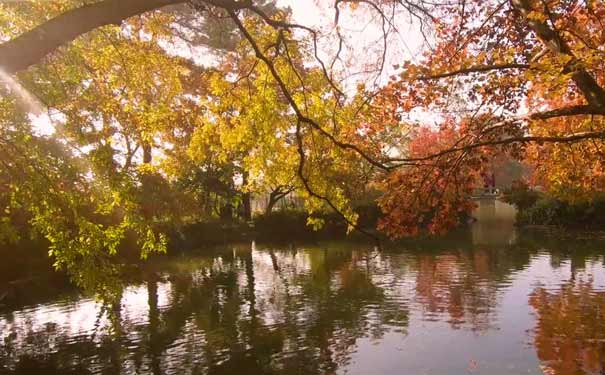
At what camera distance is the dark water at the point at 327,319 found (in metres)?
10.8

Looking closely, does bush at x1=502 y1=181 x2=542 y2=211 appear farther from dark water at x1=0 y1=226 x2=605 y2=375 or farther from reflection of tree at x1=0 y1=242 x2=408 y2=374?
reflection of tree at x1=0 y1=242 x2=408 y2=374

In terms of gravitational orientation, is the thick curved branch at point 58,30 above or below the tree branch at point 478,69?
below

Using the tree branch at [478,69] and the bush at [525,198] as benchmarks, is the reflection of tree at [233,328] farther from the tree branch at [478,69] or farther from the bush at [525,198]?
the bush at [525,198]

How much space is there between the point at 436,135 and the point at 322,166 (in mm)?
32975

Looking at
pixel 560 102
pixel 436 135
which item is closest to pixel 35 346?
pixel 560 102

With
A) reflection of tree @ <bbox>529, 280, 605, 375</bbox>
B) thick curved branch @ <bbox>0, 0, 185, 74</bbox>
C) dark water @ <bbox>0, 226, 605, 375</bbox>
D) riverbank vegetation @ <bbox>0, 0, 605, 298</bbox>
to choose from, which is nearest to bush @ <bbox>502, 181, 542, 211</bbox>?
dark water @ <bbox>0, 226, 605, 375</bbox>

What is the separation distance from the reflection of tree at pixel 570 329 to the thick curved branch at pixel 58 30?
9.39 metres

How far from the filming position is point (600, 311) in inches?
546

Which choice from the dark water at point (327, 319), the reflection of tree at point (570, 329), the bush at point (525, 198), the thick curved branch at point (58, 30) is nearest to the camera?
the thick curved branch at point (58, 30)

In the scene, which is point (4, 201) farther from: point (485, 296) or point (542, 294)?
point (542, 294)

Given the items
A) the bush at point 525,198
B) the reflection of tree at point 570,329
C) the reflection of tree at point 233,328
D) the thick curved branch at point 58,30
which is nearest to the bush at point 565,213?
the bush at point 525,198

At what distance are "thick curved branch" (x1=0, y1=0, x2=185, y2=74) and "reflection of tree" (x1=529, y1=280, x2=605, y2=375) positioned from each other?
9.39m

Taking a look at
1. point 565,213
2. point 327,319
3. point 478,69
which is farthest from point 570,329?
point 565,213

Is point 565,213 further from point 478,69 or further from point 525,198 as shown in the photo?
point 478,69
